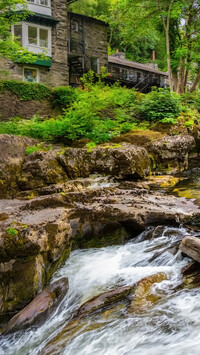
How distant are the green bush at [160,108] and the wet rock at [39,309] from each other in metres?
12.4

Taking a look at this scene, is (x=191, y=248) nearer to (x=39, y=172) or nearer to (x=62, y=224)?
(x=62, y=224)

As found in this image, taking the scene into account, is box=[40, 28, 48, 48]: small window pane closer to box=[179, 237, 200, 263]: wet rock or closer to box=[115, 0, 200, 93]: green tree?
box=[115, 0, 200, 93]: green tree

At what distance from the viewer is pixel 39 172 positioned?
9.64m

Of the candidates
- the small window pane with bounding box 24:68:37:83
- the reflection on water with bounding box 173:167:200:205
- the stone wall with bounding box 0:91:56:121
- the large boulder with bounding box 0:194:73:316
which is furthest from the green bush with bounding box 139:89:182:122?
the small window pane with bounding box 24:68:37:83

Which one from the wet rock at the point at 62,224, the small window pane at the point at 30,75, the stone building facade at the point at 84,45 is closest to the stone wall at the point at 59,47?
the small window pane at the point at 30,75

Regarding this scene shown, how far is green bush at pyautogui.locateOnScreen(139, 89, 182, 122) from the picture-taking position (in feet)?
51.5

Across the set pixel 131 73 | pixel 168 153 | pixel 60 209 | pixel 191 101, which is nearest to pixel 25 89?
pixel 191 101

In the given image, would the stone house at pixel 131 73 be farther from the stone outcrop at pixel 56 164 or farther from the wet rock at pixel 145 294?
the wet rock at pixel 145 294

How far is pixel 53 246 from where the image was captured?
5230 mm

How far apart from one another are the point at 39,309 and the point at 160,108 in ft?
44.0

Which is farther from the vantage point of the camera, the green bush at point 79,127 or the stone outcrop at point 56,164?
the green bush at point 79,127

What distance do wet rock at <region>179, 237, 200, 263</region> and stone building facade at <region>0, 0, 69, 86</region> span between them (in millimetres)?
21861

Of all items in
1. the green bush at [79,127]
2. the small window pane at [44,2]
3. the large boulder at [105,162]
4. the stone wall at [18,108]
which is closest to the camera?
the large boulder at [105,162]

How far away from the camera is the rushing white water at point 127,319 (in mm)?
3676
